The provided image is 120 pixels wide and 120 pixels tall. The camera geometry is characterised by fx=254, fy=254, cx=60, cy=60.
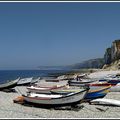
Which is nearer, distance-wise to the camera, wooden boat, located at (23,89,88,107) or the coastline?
the coastline

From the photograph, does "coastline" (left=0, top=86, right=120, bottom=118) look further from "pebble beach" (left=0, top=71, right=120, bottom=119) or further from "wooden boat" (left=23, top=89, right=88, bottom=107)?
A: "wooden boat" (left=23, top=89, right=88, bottom=107)

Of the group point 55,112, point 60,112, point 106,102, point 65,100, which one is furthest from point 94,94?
point 55,112

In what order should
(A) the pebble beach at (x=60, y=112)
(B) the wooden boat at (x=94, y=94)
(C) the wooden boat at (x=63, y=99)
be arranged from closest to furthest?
(A) the pebble beach at (x=60, y=112) < (C) the wooden boat at (x=63, y=99) < (B) the wooden boat at (x=94, y=94)

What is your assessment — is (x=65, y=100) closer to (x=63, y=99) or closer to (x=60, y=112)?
(x=63, y=99)

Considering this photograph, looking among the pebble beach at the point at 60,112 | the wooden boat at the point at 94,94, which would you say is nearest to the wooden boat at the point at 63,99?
the pebble beach at the point at 60,112

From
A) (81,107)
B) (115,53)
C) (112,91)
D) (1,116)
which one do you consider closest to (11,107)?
(1,116)

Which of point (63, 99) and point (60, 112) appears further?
point (63, 99)

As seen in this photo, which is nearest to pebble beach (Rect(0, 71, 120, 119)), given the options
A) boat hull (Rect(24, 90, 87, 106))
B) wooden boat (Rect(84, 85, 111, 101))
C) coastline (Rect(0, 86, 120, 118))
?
coastline (Rect(0, 86, 120, 118))

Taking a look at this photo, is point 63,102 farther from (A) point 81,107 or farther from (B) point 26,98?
(B) point 26,98

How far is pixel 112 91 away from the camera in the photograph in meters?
30.8

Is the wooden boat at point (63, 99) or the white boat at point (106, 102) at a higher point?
the wooden boat at point (63, 99)

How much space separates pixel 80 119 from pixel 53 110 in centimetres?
360

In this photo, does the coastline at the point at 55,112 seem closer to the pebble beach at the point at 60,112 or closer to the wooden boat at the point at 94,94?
the pebble beach at the point at 60,112

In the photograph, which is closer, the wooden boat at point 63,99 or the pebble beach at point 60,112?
the pebble beach at point 60,112
